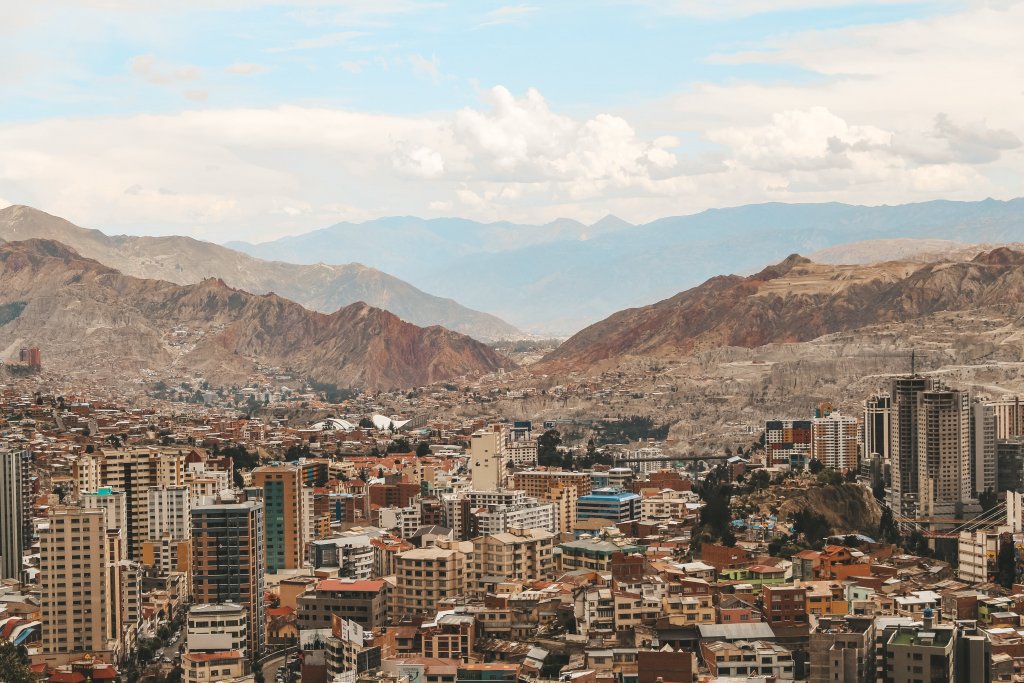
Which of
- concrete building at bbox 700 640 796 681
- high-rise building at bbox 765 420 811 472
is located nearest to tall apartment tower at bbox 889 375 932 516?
high-rise building at bbox 765 420 811 472

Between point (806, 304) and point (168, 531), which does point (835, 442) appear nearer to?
point (168, 531)

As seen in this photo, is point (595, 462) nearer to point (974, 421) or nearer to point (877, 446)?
point (877, 446)

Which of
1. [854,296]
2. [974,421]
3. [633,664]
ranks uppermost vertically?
[854,296]

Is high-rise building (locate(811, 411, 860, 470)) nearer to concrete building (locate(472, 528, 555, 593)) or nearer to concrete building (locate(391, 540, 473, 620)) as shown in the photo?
concrete building (locate(472, 528, 555, 593))

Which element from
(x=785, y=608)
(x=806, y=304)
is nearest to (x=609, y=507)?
(x=785, y=608)

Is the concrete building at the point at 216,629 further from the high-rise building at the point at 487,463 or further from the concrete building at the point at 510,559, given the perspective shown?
the high-rise building at the point at 487,463

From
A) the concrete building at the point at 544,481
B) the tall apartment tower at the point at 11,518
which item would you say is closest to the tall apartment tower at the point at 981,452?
the concrete building at the point at 544,481

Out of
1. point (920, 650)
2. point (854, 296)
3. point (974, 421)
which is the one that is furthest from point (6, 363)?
point (920, 650)
